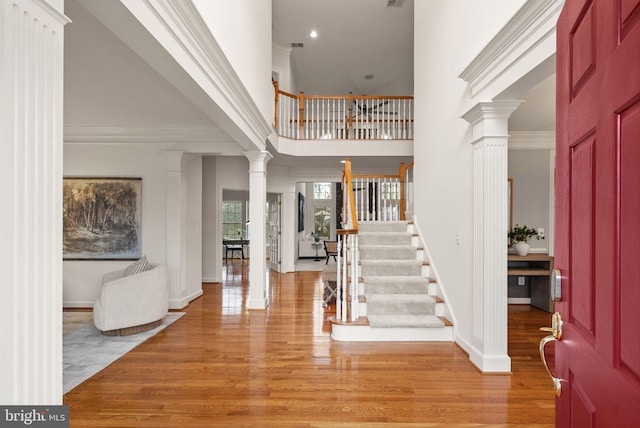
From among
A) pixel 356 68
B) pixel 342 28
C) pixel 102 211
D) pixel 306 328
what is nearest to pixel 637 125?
pixel 306 328

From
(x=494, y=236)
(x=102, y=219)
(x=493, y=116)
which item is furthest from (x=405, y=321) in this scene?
(x=102, y=219)

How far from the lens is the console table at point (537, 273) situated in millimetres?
5238

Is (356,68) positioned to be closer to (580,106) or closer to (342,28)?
(342,28)

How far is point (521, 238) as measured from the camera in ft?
17.6

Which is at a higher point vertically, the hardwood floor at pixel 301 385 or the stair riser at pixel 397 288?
the stair riser at pixel 397 288

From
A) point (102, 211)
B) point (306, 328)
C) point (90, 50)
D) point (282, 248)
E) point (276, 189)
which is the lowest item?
point (306, 328)

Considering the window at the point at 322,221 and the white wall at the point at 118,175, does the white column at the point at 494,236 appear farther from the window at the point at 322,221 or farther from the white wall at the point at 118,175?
the window at the point at 322,221

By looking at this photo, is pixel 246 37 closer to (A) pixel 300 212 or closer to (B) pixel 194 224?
(B) pixel 194 224

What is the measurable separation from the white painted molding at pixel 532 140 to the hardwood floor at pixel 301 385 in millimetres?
2810

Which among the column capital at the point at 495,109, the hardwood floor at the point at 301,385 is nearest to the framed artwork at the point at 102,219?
the hardwood floor at the point at 301,385

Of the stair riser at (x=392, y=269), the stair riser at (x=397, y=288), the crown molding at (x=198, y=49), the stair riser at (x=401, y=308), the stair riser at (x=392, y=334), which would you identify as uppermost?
the crown molding at (x=198, y=49)

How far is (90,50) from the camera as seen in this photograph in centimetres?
289

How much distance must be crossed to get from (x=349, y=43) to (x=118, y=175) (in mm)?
5665

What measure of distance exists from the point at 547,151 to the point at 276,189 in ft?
18.4
